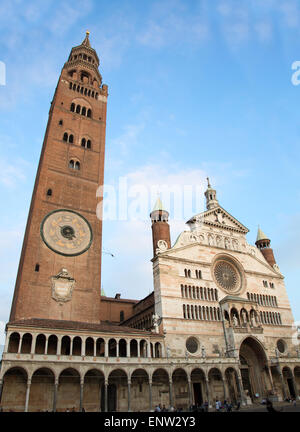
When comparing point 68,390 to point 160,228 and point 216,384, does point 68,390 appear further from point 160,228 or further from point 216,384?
point 160,228

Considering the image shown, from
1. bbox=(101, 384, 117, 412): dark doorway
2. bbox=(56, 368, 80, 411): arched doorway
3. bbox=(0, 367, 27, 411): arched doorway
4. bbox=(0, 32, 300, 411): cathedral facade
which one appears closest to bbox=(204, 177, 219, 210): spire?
bbox=(0, 32, 300, 411): cathedral facade

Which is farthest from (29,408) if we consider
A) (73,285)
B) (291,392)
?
(291,392)

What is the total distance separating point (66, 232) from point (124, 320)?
20391 mm

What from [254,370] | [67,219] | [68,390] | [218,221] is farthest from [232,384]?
[67,219]

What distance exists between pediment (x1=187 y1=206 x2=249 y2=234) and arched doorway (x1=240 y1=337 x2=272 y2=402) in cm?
1539

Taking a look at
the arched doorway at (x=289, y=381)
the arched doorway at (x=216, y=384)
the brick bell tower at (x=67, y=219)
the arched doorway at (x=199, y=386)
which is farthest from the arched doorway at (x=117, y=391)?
the arched doorway at (x=289, y=381)

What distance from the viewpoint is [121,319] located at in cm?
5159

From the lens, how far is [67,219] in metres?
36.7

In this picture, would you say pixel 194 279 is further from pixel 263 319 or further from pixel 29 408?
pixel 29 408

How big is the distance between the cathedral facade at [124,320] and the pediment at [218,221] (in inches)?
6.3

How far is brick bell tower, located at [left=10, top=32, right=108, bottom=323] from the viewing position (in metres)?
31.6

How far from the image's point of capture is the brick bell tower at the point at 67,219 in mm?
31578
